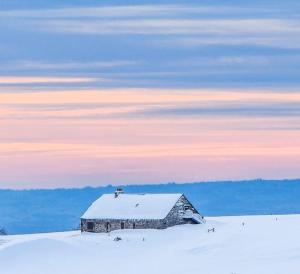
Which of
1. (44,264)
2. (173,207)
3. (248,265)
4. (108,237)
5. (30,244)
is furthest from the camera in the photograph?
(173,207)

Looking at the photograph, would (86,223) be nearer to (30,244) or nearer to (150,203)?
(150,203)

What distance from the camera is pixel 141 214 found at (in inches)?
3519

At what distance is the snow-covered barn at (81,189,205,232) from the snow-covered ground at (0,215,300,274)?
1512 millimetres

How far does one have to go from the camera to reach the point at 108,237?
84.2 m

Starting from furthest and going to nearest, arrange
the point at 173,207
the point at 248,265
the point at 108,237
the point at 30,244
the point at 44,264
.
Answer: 1. the point at 173,207
2. the point at 108,237
3. the point at 30,244
4. the point at 44,264
5. the point at 248,265

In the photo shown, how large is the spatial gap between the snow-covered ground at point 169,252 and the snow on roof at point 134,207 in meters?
2.32

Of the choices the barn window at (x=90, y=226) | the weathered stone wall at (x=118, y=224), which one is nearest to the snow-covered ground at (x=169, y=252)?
the weathered stone wall at (x=118, y=224)

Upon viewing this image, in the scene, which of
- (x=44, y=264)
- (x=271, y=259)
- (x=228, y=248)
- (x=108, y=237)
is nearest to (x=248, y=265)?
(x=271, y=259)

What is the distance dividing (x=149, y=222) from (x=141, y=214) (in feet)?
4.28

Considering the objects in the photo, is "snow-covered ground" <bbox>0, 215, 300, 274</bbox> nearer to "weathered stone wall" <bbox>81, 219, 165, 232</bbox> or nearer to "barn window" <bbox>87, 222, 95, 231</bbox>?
"weathered stone wall" <bbox>81, 219, 165, 232</bbox>

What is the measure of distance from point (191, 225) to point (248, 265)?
22313mm

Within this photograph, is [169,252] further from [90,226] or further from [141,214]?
[90,226]

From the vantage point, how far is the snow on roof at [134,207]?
8931 cm

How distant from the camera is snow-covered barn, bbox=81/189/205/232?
8862cm
